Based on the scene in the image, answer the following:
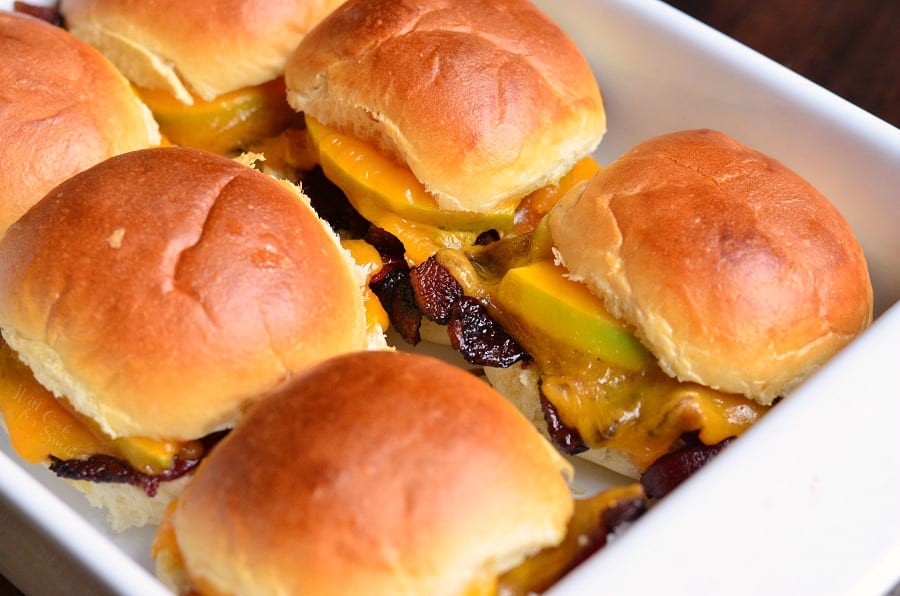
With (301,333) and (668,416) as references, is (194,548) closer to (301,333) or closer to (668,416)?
(301,333)

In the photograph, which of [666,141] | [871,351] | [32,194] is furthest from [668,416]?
[32,194]

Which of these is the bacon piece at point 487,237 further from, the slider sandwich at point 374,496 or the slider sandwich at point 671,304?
the slider sandwich at point 374,496

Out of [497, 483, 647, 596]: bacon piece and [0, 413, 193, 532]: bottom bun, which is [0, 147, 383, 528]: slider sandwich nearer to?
[0, 413, 193, 532]: bottom bun

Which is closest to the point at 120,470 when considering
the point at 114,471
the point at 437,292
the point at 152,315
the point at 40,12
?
the point at 114,471

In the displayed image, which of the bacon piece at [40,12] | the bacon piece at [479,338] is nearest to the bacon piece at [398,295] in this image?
the bacon piece at [479,338]

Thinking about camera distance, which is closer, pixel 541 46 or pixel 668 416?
pixel 668 416

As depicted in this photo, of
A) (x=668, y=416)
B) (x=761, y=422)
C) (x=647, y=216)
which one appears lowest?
(x=668, y=416)
